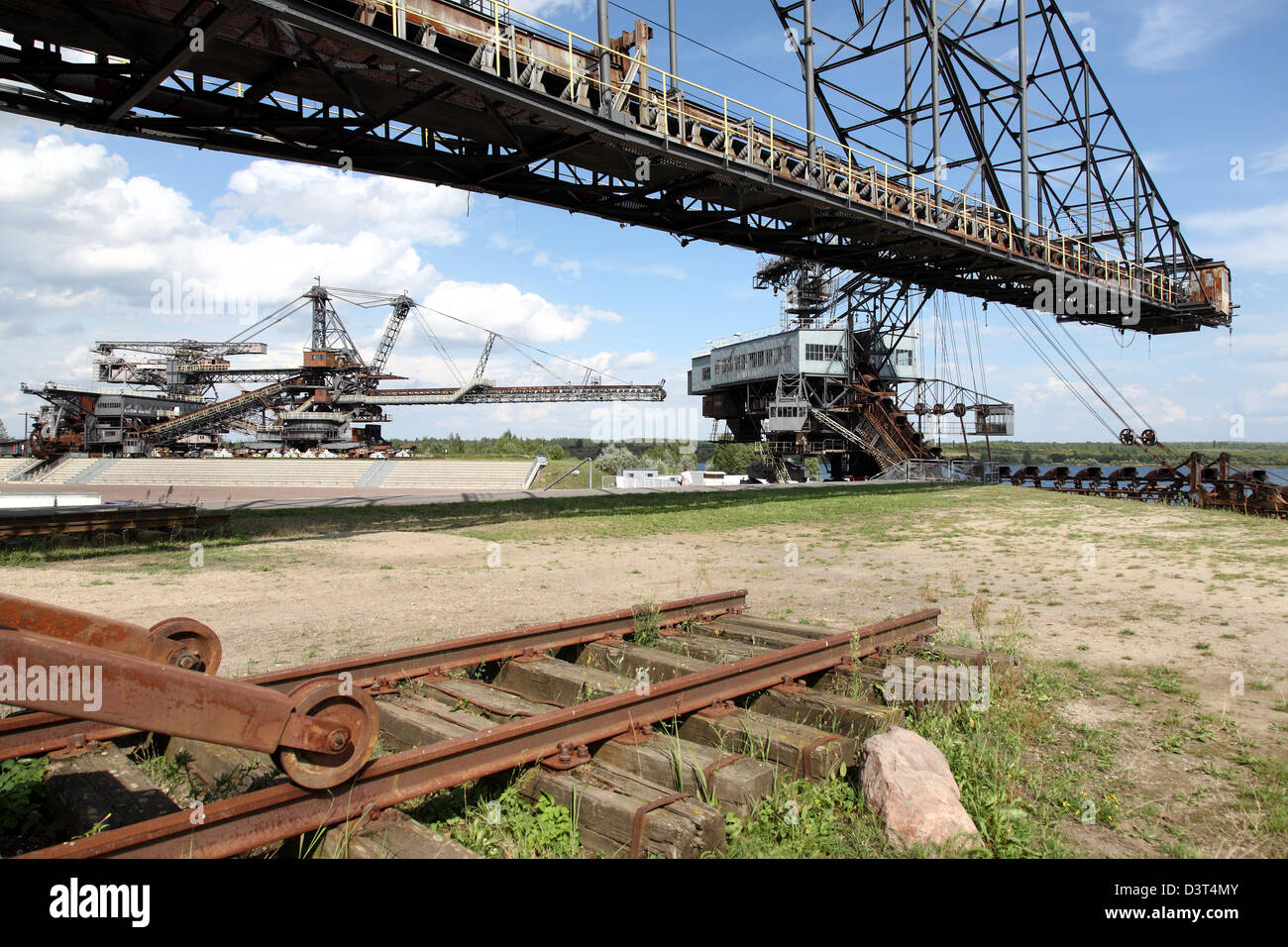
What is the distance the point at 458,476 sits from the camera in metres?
42.6

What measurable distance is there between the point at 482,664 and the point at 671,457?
8164 centimetres

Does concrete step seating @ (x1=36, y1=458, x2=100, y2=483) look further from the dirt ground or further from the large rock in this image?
the large rock

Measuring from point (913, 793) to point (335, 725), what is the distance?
272 cm

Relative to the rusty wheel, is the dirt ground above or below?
below

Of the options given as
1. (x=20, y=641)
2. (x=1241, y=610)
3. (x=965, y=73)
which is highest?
(x=965, y=73)

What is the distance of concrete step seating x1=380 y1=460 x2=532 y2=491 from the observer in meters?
41.0

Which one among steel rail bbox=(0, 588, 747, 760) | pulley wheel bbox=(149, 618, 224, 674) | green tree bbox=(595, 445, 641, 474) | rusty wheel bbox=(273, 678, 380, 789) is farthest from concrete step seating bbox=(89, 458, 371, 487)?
rusty wheel bbox=(273, 678, 380, 789)

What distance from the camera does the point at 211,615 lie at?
8.81 metres

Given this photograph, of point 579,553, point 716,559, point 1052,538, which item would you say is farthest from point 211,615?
point 1052,538

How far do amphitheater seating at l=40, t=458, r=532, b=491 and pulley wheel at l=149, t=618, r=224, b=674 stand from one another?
117ft

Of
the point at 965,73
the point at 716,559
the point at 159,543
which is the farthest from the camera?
the point at 965,73

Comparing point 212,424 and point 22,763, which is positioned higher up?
point 212,424

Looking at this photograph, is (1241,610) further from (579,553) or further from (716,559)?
(579,553)

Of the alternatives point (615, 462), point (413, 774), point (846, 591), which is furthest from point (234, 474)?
point (413, 774)
